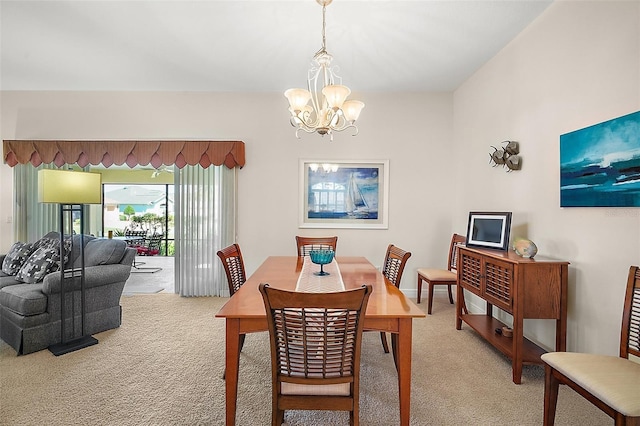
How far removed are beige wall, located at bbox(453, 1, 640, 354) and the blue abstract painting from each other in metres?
0.07

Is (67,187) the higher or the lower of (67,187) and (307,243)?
the higher

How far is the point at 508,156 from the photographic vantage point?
295cm

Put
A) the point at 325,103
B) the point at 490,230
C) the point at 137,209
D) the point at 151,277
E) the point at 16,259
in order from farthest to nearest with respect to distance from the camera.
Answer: the point at 137,209 → the point at 151,277 → the point at 16,259 → the point at 490,230 → the point at 325,103

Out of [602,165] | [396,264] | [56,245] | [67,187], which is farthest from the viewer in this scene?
[56,245]

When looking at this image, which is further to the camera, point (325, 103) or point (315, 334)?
point (325, 103)

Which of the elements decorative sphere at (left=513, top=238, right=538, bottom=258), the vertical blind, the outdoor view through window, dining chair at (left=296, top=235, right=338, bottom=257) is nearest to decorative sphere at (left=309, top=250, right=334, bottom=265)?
dining chair at (left=296, top=235, right=338, bottom=257)

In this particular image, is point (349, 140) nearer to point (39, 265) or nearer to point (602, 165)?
point (602, 165)

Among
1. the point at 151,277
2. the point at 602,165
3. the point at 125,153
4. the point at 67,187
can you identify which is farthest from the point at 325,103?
the point at 151,277

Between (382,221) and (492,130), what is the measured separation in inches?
67.0

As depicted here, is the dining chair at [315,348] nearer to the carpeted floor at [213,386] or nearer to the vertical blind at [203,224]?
the carpeted floor at [213,386]

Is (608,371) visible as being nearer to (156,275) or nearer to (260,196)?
(260,196)

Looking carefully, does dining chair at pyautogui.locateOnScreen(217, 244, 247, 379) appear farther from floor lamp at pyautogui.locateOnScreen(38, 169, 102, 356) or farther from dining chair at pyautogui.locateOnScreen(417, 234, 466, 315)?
dining chair at pyautogui.locateOnScreen(417, 234, 466, 315)

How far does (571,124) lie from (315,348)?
2.44m

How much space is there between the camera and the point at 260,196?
14.0ft
